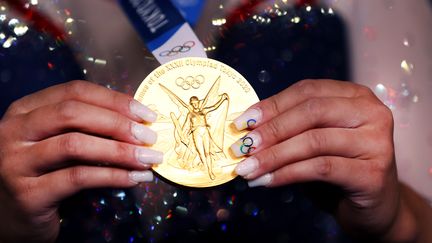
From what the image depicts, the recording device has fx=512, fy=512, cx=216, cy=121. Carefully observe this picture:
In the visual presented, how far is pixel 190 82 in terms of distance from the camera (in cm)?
95

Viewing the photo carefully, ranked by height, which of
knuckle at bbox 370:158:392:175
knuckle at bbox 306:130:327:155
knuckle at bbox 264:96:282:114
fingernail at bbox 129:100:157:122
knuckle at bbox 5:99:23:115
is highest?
knuckle at bbox 5:99:23:115

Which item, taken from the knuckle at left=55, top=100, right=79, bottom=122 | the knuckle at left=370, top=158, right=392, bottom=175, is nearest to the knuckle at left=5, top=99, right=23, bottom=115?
the knuckle at left=55, top=100, right=79, bottom=122

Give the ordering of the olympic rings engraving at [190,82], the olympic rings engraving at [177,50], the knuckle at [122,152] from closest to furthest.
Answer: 1. the knuckle at [122,152]
2. the olympic rings engraving at [190,82]
3. the olympic rings engraving at [177,50]

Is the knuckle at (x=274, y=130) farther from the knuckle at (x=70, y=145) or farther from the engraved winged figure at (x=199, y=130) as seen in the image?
the knuckle at (x=70, y=145)

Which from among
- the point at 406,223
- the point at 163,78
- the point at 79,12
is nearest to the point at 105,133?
the point at 163,78

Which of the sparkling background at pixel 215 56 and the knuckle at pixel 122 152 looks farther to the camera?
the sparkling background at pixel 215 56

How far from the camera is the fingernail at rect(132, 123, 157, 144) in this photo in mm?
832

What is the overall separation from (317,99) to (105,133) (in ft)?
1.19

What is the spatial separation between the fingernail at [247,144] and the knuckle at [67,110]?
272 millimetres

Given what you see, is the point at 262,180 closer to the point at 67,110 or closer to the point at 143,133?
the point at 143,133

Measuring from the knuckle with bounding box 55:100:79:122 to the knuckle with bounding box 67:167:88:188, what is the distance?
0.29ft

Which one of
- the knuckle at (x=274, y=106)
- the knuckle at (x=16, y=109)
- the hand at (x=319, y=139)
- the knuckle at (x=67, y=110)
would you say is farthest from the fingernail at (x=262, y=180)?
the knuckle at (x=16, y=109)

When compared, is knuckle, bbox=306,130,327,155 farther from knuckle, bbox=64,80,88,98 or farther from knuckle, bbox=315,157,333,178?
knuckle, bbox=64,80,88,98

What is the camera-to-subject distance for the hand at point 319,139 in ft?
2.84
